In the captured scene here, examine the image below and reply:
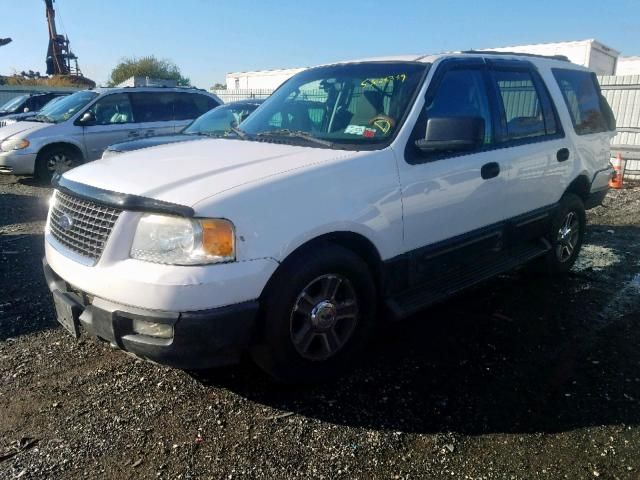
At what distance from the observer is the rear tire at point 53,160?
31.3 ft

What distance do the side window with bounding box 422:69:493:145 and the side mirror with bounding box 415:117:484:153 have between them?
0.95ft

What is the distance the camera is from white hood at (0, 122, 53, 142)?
954cm

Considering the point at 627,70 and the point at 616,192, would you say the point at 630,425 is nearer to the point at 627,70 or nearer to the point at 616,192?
the point at 616,192

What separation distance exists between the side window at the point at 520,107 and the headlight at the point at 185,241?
8.45ft

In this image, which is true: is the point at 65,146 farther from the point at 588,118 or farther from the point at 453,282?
the point at 588,118

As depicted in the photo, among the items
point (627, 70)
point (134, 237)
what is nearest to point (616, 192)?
point (134, 237)

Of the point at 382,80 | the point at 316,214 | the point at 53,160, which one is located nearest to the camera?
the point at 316,214

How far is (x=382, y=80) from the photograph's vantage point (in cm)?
361

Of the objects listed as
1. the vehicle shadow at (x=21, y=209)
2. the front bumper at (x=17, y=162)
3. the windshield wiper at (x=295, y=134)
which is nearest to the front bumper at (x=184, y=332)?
the windshield wiper at (x=295, y=134)

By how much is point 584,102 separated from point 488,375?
325 cm

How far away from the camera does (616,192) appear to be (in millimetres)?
10086

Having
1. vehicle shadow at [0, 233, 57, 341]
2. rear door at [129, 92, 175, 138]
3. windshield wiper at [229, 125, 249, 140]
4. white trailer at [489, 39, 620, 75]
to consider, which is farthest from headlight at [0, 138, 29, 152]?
white trailer at [489, 39, 620, 75]

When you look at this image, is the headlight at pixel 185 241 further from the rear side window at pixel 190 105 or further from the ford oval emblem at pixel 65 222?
the rear side window at pixel 190 105

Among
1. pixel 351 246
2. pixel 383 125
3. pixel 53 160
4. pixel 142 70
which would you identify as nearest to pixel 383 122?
pixel 383 125
